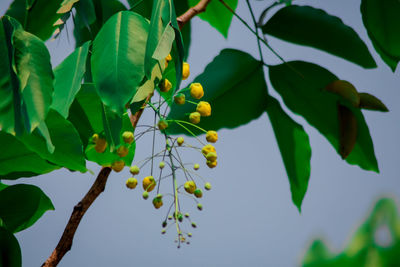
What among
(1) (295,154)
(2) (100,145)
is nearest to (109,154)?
(2) (100,145)

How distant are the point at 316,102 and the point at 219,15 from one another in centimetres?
20

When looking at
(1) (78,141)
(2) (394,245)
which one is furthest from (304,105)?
(2) (394,245)

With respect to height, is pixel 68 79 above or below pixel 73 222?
above

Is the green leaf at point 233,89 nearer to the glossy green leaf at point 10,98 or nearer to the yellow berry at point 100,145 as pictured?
the yellow berry at point 100,145

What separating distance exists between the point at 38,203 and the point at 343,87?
0.38 m

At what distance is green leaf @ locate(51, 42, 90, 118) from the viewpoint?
1.11ft

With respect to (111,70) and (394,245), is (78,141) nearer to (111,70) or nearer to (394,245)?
(111,70)

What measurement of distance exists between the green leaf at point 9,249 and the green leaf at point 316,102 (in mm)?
363

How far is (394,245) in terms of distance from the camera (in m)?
0.12

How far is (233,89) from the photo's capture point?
0.58m

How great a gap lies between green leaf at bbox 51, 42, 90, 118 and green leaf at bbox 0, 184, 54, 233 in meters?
0.19

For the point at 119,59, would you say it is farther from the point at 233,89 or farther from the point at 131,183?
the point at 233,89

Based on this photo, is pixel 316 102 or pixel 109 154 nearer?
pixel 109 154

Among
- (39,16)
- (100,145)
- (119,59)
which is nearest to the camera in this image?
(119,59)
